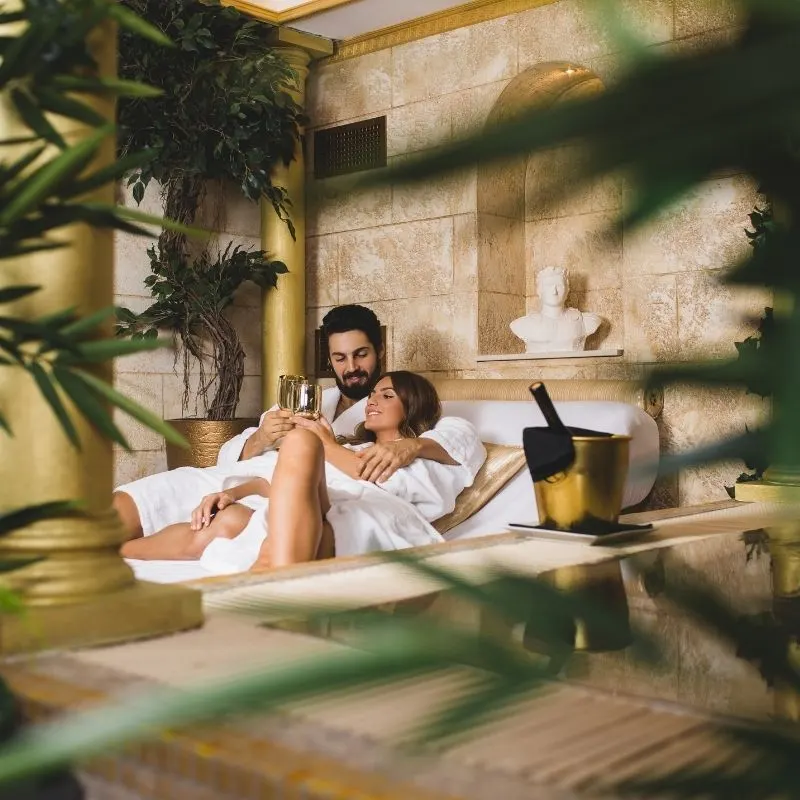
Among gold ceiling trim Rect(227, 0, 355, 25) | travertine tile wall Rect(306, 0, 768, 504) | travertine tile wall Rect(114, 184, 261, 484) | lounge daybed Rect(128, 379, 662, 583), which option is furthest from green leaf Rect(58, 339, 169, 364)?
gold ceiling trim Rect(227, 0, 355, 25)

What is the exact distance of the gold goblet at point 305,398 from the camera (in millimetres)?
3379

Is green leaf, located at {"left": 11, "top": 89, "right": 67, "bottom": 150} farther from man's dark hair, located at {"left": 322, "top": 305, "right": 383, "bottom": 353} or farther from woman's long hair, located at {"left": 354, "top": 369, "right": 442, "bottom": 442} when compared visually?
man's dark hair, located at {"left": 322, "top": 305, "right": 383, "bottom": 353}

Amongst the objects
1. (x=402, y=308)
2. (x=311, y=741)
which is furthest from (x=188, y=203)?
(x=311, y=741)

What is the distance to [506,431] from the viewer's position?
4.25 metres

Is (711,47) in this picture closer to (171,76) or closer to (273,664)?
(273,664)

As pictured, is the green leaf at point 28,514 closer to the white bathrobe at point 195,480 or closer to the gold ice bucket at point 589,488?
the gold ice bucket at point 589,488

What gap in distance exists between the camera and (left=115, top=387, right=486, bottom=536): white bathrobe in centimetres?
362

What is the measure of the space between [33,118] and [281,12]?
5.17 metres

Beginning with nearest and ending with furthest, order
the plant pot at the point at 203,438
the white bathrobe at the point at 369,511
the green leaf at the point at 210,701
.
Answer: the green leaf at the point at 210,701, the white bathrobe at the point at 369,511, the plant pot at the point at 203,438

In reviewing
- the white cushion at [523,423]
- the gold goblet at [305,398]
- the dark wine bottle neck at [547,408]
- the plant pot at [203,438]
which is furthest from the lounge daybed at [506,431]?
the dark wine bottle neck at [547,408]

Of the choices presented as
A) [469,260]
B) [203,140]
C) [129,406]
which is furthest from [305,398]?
[129,406]

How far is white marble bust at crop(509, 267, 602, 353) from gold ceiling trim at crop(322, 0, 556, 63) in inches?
53.7

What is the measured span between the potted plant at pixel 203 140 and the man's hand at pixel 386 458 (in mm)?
1708

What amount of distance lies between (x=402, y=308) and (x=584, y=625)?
217 inches
